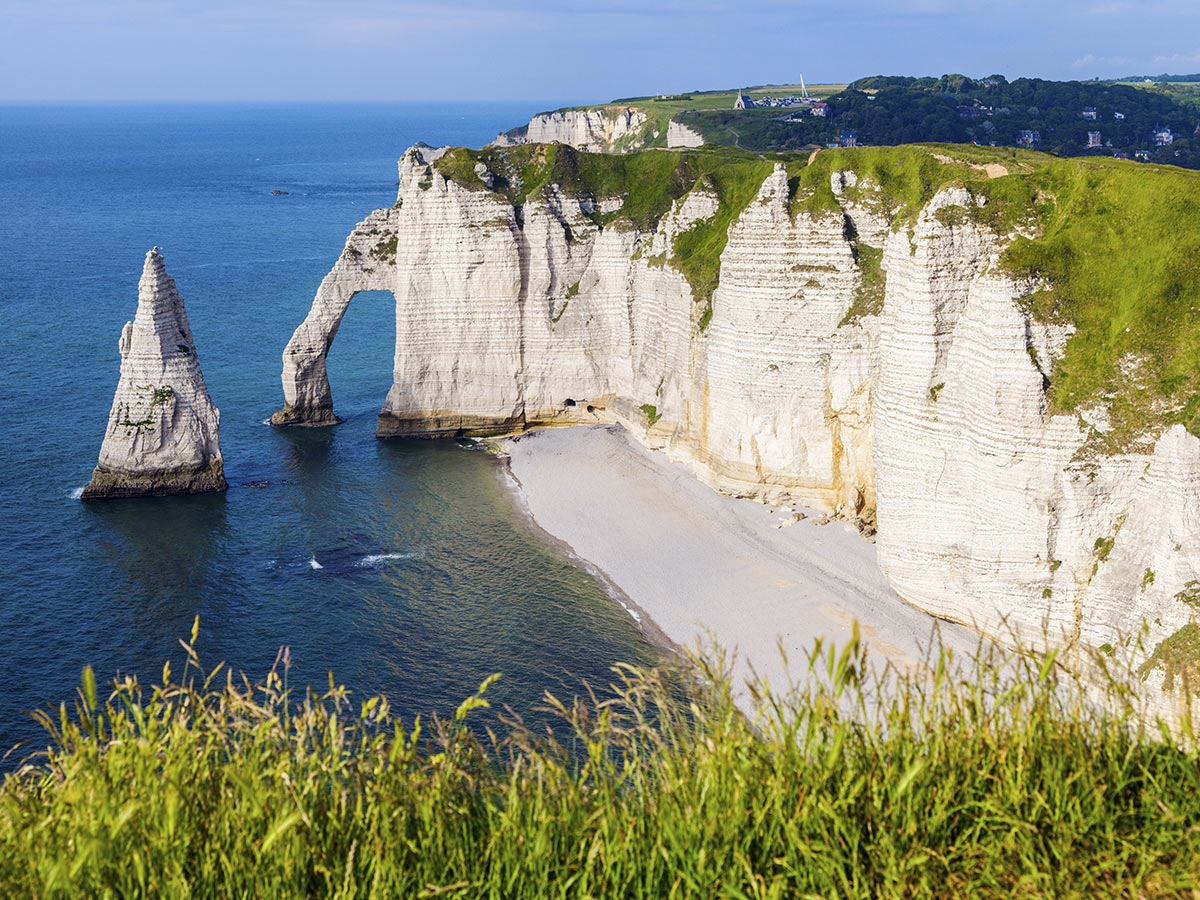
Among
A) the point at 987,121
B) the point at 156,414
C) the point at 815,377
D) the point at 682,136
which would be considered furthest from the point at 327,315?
the point at 987,121

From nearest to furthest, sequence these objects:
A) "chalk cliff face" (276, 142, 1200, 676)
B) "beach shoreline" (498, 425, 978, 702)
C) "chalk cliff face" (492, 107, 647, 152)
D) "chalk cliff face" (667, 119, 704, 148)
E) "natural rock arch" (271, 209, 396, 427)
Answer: "chalk cliff face" (276, 142, 1200, 676) → "beach shoreline" (498, 425, 978, 702) → "natural rock arch" (271, 209, 396, 427) → "chalk cliff face" (667, 119, 704, 148) → "chalk cliff face" (492, 107, 647, 152)

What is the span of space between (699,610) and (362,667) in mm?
11564

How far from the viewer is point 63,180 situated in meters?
169

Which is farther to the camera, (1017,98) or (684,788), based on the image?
(1017,98)

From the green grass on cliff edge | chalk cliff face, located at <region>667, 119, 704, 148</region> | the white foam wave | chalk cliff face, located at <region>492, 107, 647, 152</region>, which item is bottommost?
the white foam wave

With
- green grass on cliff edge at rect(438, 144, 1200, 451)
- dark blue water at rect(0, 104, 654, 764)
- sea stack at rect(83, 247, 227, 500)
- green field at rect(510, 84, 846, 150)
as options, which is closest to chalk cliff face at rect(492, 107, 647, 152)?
green field at rect(510, 84, 846, 150)

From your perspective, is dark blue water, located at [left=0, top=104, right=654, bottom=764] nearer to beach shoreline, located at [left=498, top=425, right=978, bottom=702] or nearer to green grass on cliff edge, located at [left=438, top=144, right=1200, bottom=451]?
beach shoreline, located at [left=498, top=425, right=978, bottom=702]

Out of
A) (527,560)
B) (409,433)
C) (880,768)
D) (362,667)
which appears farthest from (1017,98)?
(880,768)

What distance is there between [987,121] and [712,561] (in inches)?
4457

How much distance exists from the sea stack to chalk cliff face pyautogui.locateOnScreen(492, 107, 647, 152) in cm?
9434

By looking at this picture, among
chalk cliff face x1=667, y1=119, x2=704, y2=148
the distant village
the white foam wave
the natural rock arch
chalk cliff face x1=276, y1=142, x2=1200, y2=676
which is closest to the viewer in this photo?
chalk cliff face x1=276, y1=142, x2=1200, y2=676

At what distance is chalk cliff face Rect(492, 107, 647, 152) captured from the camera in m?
136

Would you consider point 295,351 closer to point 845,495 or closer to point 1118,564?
point 845,495

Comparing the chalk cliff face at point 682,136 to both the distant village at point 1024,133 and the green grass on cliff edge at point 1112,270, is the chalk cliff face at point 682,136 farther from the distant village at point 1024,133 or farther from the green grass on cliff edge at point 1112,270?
the green grass on cliff edge at point 1112,270
